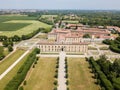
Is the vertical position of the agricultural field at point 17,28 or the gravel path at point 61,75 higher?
the gravel path at point 61,75

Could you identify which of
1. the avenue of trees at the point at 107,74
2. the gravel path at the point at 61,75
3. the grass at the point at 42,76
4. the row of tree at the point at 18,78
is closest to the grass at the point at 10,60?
the row of tree at the point at 18,78

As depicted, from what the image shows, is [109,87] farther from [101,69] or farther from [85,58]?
[85,58]

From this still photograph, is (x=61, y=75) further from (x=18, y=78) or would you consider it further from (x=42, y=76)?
(x=18, y=78)

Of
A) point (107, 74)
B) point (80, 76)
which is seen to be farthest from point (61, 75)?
point (107, 74)

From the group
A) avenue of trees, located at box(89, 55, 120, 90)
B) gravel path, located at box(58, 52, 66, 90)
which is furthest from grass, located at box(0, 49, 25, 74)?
avenue of trees, located at box(89, 55, 120, 90)

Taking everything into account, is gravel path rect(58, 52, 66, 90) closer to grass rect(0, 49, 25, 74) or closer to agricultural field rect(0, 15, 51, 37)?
grass rect(0, 49, 25, 74)

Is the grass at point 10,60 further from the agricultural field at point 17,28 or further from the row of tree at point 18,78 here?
the agricultural field at point 17,28

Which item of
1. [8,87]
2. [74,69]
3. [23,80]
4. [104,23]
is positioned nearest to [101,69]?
[74,69]
